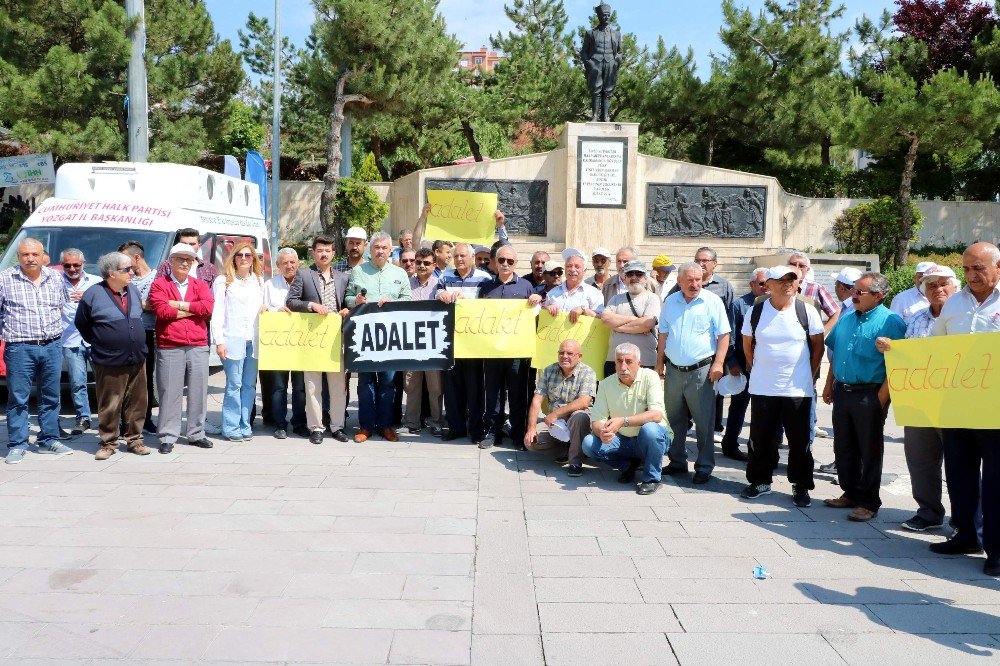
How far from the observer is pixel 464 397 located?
8367 millimetres

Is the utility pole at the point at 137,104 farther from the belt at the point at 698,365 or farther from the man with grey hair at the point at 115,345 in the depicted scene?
the belt at the point at 698,365

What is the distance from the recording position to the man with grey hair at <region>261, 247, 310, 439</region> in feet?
27.2

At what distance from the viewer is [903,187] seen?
2292 centimetres

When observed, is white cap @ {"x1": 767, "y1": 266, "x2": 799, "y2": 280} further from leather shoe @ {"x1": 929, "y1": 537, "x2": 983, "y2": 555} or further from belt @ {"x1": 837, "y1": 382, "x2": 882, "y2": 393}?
leather shoe @ {"x1": 929, "y1": 537, "x2": 983, "y2": 555}

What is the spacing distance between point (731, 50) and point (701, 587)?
25.1m

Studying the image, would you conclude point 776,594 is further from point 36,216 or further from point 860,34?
point 860,34

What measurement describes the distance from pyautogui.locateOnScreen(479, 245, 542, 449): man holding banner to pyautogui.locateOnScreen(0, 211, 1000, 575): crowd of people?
0.02 metres

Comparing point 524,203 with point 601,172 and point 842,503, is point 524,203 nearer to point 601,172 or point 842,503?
point 601,172

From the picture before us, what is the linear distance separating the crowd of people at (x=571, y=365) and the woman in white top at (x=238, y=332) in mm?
20

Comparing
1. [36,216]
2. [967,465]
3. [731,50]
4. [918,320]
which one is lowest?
[967,465]

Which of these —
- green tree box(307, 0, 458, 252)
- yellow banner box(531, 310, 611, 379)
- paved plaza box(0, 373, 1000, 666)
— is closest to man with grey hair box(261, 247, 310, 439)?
paved plaza box(0, 373, 1000, 666)

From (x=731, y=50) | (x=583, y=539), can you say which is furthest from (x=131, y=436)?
(x=731, y=50)

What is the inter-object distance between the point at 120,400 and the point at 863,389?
617cm

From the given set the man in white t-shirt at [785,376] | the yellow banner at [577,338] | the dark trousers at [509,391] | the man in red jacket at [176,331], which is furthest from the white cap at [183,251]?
the man in white t-shirt at [785,376]
